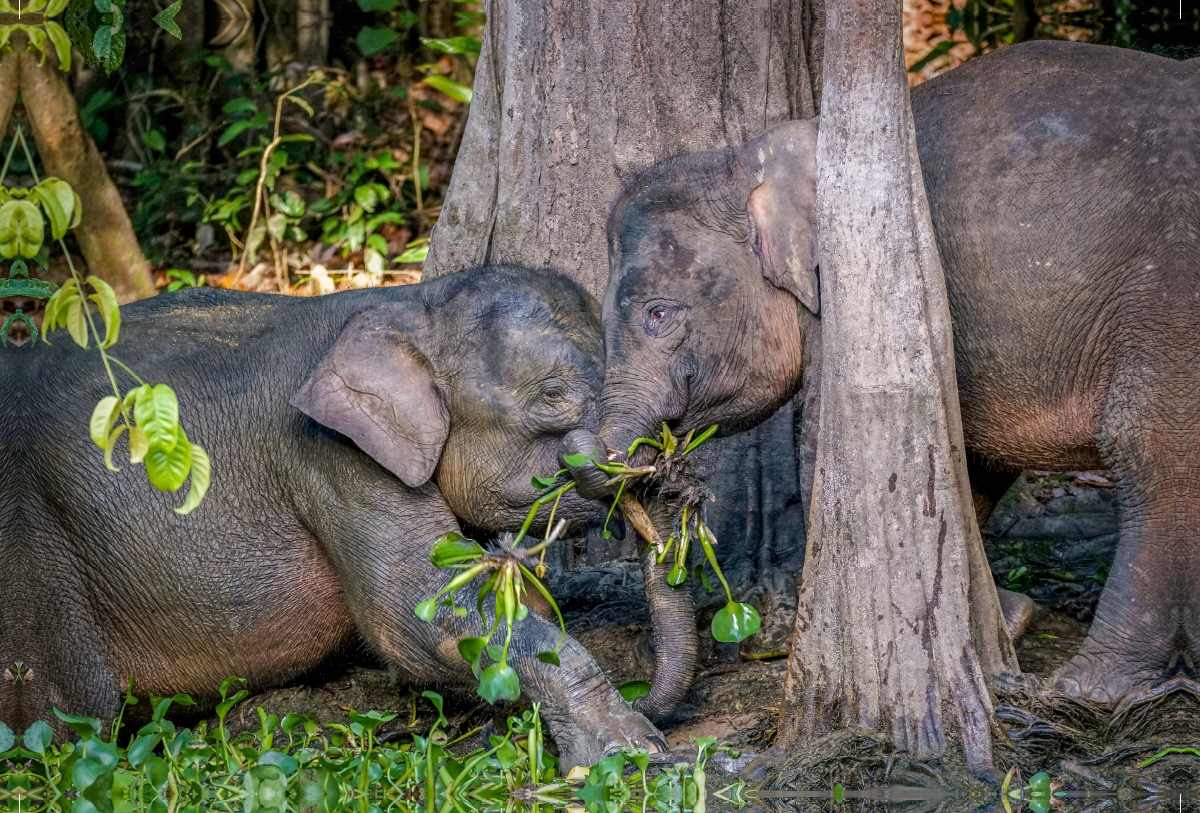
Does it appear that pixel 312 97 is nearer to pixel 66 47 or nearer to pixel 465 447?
pixel 465 447

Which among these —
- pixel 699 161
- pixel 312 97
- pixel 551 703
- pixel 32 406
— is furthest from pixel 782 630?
pixel 312 97

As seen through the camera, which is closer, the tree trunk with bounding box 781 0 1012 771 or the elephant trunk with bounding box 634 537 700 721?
the tree trunk with bounding box 781 0 1012 771

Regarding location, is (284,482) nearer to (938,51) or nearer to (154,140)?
(154,140)

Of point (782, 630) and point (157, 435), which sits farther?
point (782, 630)

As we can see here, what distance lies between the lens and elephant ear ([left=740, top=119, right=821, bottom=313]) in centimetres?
500

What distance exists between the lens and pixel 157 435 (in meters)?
2.47

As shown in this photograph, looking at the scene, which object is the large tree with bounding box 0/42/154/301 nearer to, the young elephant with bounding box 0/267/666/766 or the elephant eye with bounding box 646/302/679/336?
the young elephant with bounding box 0/267/666/766

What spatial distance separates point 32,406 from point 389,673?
157 cm

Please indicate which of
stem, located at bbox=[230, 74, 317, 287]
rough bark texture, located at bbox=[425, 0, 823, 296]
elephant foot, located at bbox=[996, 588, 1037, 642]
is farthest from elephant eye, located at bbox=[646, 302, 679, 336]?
stem, located at bbox=[230, 74, 317, 287]

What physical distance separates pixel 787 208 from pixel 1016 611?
1.68m

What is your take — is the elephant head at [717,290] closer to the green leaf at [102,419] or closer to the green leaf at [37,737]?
the green leaf at [37,737]

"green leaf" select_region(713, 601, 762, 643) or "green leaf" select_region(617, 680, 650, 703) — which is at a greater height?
"green leaf" select_region(713, 601, 762, 643)

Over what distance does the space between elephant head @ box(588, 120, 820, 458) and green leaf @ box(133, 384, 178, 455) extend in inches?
103

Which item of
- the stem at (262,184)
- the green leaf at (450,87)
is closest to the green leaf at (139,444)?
the stem at (262,184)
